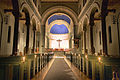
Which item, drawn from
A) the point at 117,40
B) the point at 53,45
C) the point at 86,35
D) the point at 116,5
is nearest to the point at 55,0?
the point at 86,35

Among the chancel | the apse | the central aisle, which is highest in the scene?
the apse

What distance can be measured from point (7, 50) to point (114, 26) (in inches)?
475

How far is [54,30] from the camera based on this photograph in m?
30.1

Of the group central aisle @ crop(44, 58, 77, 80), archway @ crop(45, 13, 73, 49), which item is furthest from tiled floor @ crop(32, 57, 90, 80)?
archway @ crop(45, 13, 73, 49)

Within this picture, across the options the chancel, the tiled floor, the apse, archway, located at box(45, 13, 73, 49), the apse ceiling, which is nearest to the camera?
the chancel

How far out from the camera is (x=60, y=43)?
1122 inches

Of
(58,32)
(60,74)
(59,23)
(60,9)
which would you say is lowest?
(60,74)

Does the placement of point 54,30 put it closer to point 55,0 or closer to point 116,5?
point 55,0

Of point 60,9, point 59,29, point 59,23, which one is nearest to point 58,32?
point 59,29

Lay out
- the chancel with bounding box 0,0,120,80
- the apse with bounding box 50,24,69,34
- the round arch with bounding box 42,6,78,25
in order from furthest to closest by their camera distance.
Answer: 1. the apse with bounding box 50,24,69,34
2. the round arch with bounding box 42,6,78,25
3. the chancel with bounding box 0,0,120,80

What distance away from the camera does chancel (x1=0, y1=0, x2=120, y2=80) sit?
369cm

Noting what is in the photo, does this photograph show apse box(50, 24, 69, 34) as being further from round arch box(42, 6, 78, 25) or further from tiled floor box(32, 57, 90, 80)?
tiled floor box(32, 57, 90, 80)

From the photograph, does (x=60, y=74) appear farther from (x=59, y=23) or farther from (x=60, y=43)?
(x=59, y=23)

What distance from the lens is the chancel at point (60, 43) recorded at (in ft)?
12.1
